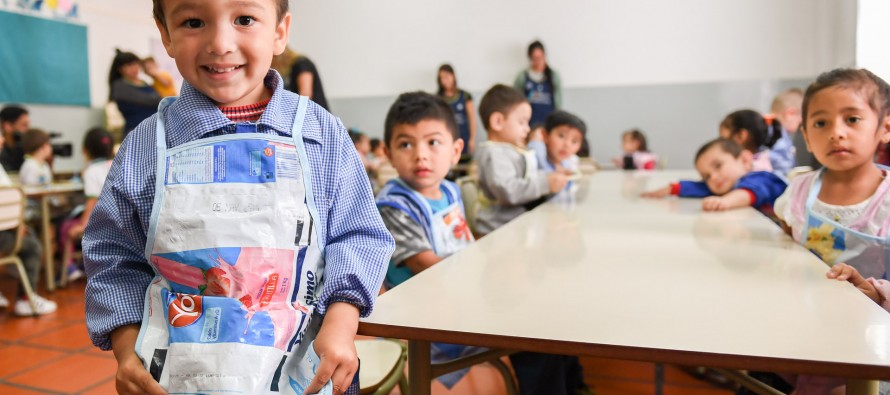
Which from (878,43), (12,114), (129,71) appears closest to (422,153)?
(878,43)

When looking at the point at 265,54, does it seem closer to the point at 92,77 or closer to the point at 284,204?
the point at 284,204

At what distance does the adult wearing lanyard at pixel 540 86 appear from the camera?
6277 mm

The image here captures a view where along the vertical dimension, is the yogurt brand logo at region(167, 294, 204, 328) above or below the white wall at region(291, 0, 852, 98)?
below

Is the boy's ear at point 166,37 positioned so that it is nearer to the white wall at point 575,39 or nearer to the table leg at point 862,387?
the table leg at point 862,387

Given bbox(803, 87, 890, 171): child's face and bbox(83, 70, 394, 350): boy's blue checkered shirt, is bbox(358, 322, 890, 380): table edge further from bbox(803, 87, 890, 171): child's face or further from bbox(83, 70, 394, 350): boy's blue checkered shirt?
bbox(803, 87, 890, 171): child's face

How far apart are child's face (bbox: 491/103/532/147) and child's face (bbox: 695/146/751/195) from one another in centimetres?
71

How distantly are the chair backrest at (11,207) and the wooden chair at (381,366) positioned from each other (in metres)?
2.40

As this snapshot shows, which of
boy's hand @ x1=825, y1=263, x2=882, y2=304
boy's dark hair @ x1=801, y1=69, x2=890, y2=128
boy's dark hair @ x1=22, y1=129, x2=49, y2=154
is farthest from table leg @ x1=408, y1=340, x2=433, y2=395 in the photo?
boy's dark hair @ x1=22, y1=129, x2=49, y2=154

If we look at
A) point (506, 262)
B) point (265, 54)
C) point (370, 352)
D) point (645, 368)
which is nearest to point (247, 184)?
point (265, 54)

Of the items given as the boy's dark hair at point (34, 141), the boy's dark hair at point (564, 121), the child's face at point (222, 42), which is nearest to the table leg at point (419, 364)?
the child's face at point (222, 42)

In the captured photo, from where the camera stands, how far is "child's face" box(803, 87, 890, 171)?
1282 millimetres

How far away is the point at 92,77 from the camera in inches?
245

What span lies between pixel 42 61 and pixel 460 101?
3.93 metres

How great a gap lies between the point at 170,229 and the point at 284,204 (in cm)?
14
